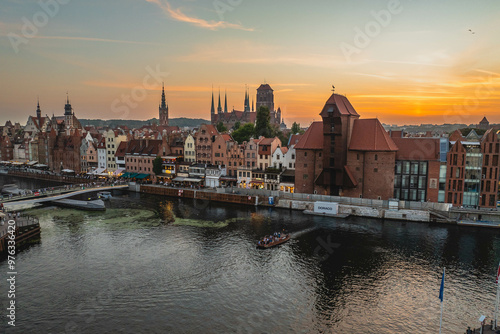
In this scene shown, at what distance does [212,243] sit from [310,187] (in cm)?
3080

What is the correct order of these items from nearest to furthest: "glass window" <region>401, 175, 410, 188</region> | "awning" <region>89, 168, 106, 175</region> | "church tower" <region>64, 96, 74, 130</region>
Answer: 1. "glass window" <region>401, 175, 410, 188</region>
2. "awning" <region>89, 168, 106, 175</region>
3. "church tower" <region>64, 96, 74, 130</region>

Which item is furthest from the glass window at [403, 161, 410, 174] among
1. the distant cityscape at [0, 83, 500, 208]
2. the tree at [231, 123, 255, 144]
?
the tree at [231, 123, 255, 144]

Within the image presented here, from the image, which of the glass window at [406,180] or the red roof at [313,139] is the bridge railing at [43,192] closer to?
the red roof at [313,139]

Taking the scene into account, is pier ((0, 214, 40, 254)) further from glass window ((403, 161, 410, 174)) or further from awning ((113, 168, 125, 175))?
glass window ((403, 161, 410, 174))

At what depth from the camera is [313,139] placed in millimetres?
72750

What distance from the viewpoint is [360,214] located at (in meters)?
62.4

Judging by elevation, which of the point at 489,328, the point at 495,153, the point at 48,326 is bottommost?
the point at 48,326

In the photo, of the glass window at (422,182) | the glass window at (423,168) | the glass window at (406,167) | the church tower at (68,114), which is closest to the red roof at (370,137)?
the glass window at (406,167)

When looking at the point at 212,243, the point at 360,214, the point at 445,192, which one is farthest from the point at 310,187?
the point at 212,243

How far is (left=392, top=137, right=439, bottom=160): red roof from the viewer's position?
63.8 m

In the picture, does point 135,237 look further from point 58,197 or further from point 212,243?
point 58,197

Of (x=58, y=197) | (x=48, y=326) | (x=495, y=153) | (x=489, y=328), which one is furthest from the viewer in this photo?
(x=58, y=197)

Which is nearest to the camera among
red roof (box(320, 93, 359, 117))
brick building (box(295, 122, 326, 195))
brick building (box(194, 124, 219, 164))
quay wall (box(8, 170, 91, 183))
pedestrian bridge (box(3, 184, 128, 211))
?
pedestrian bridge (box(3, 184, 128, 211))

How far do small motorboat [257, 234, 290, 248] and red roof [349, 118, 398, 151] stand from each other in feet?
90.7
